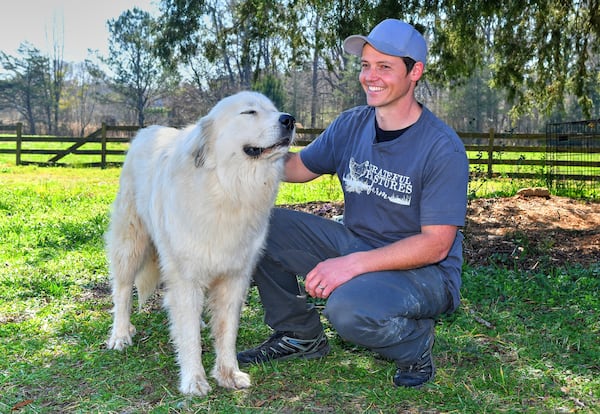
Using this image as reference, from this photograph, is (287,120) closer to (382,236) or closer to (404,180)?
(404,180)

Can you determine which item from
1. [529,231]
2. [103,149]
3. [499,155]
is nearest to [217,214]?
[529,231]

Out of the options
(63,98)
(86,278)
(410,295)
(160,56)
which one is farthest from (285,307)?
(63,98)

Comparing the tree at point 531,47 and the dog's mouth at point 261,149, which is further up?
the tree at point 531,47

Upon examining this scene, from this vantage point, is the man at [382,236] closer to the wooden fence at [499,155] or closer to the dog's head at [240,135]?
the dog's head at [240,135]

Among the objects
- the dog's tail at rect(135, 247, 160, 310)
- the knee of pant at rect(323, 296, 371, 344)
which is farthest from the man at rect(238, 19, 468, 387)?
the dog's tail at rect(135, 247, 160, 310)

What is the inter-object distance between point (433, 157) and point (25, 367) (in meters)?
2.37

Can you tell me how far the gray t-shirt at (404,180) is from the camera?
276 cm

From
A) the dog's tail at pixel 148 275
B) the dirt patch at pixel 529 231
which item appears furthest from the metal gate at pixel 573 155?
the dog's tail at pixel 148 275

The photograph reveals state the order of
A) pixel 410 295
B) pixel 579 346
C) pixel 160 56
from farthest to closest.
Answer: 1. pixel 160 56
2. pixel 579 346
3. pixel 410 295

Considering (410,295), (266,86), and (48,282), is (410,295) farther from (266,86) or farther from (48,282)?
(266,86)

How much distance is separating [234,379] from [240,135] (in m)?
1.22

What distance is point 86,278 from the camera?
15.3 ft

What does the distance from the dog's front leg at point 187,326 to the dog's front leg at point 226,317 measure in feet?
0.37

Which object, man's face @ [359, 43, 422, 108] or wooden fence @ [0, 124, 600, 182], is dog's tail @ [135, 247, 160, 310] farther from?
wooden fence @ [0, 124, 600, 182]
